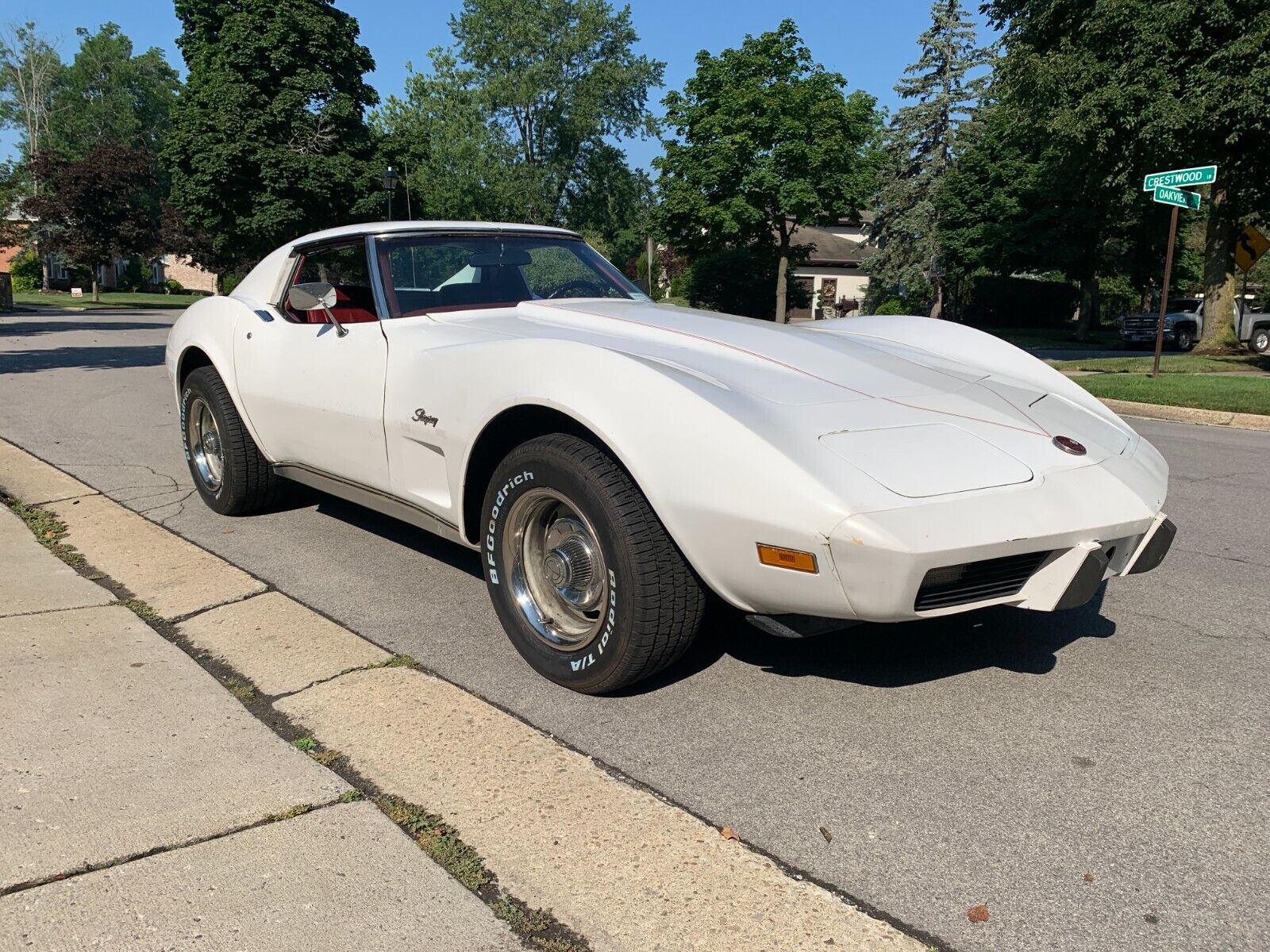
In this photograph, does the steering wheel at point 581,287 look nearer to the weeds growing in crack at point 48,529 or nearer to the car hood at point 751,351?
the car hood at point 751,351

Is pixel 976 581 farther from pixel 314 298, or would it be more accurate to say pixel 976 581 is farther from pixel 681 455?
pixel 314 298

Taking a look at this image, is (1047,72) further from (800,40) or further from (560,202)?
(560,202)

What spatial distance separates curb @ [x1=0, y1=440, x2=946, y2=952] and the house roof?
167 feet

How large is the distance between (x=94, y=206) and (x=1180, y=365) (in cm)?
4077

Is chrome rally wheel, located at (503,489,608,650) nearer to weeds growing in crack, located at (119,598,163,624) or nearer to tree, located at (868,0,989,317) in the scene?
weeds growing in crack, located at (119,598,163,624)

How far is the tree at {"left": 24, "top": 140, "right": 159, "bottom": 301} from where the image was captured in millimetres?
40966

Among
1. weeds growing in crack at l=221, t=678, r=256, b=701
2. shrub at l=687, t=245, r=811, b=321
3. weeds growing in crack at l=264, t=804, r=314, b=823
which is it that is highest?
shrub at l=687, t=245, r=811, b=321

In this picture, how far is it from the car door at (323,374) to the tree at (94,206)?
42445 mm

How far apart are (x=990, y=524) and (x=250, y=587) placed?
9.54ft

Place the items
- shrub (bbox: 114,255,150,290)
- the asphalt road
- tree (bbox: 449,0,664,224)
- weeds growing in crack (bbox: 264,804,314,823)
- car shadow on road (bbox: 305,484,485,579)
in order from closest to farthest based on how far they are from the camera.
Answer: the asphalt road, weeds growing in crack (bbox: 264,804,314,823), car shadow on road (bbox: 305,484,485,579), tree (bbox: 449,0,664,224), shrub (bbox: 114,255,150,290)

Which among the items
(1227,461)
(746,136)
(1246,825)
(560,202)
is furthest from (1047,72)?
(560,202)

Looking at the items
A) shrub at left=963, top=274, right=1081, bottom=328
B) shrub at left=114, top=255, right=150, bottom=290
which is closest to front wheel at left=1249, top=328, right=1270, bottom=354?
shrub at left=963, top=274, right=1081, bottom=328

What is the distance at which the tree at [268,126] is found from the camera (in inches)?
1377

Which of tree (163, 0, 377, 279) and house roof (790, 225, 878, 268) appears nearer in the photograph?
tree (163, 0, 377, 279)
